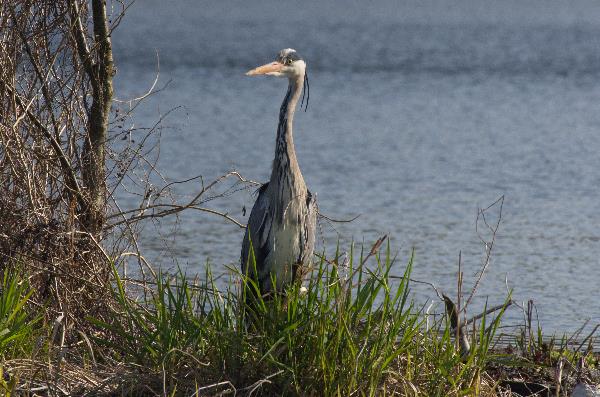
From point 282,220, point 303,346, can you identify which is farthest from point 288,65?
point 303,346

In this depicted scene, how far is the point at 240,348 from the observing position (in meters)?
4.33

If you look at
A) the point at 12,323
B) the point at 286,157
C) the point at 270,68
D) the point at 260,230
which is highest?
the point at 270,68

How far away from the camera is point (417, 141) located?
15453 mm

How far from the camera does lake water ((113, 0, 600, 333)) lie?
901 centimetres

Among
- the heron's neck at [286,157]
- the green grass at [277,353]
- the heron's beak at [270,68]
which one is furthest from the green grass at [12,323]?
the heron's beak at [270,68]

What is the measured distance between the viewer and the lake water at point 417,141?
9.01m

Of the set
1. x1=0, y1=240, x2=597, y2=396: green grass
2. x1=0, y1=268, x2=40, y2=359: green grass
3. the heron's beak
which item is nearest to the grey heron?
the heron's beak

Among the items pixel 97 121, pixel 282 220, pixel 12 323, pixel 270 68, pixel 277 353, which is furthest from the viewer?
pixel 97 121

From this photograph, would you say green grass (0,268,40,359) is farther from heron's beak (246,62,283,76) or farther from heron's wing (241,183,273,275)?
heron's beak (246,62,283,76)

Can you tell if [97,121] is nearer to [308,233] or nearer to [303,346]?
[308,233]

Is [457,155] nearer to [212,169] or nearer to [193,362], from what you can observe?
[212,169]

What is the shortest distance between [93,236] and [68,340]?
52cm

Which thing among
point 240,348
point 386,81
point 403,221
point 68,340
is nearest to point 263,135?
point 403,221

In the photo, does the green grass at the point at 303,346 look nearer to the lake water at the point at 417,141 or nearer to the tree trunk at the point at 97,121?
the lake water at the point at 417,141
